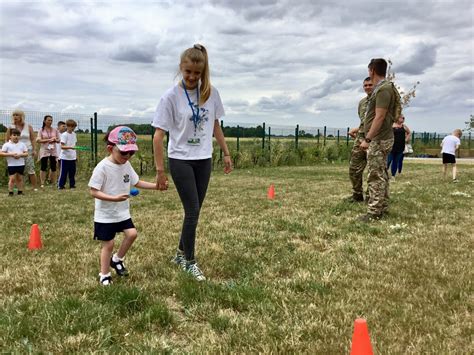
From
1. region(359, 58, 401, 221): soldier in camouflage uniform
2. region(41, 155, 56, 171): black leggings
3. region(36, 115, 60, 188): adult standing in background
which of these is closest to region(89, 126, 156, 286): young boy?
region(359, 58, 401, 221): soldier in camouflage uniform

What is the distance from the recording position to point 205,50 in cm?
403

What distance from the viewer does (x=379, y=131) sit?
6.61 metres

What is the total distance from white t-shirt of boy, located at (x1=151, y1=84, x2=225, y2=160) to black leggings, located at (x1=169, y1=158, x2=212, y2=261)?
8 centimetres

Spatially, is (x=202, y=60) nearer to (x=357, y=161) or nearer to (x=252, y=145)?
(x=357, y=161)

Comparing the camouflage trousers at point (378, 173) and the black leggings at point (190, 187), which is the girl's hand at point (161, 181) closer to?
the black leggings at point (190, 187)

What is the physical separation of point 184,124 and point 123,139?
586 mm

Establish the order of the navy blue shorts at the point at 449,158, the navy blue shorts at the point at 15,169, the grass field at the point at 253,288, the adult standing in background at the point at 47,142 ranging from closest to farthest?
the grass field at the point at 253,288 → the navy blue shorts at the point at 15,169 → the adult standing in background at the point at 47,142 → the navy blue shorts at the point at 449,158

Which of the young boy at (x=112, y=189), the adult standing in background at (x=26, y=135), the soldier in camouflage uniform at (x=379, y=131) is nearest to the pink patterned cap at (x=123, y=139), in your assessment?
the young boy at (x=112, y=189)

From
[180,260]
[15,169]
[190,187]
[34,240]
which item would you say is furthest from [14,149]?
[190,187]

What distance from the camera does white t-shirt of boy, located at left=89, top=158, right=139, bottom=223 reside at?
382 centimetres

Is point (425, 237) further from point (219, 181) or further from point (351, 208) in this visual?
point (219, 181)

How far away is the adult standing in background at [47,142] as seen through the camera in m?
11.9

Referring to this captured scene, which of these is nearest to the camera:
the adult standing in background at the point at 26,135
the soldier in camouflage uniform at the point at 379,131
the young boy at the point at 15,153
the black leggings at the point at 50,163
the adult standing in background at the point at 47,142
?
the soldier in camouflage uniform at the point at 379,131

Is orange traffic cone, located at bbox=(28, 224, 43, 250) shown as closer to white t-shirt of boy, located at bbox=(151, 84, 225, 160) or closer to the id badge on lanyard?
white t-shirt of boy, located at bbox=(151, 84, 225, 160)
